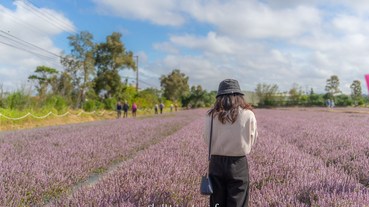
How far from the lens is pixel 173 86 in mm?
89938

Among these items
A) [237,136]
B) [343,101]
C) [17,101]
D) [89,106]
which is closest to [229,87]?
[237,136]

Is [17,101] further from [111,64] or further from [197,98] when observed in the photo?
[197,98]

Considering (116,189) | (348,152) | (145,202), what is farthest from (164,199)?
(348,152)

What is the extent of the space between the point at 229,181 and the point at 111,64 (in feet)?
154

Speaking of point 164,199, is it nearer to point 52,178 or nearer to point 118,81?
point 52,178

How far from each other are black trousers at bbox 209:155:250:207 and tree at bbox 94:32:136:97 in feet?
148

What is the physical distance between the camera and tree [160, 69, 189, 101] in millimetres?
89938

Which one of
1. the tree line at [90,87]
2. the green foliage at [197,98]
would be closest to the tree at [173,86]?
the green foliage at [197,98]

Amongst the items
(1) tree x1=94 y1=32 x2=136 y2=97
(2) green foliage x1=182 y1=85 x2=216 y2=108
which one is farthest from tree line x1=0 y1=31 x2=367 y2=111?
(2) green foliage x1=182 y1=85 x2=216 y2=108

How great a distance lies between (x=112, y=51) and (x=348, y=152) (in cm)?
4486

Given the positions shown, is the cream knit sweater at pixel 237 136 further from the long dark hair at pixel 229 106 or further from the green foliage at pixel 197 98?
the green foliage at pixel 197 98

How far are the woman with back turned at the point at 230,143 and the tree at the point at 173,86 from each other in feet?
284

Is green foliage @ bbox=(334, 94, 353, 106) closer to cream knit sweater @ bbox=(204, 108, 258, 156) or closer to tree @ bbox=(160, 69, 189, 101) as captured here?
tree @ bbox=(160, 69, 189, 101)

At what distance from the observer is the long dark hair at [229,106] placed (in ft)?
9.75
